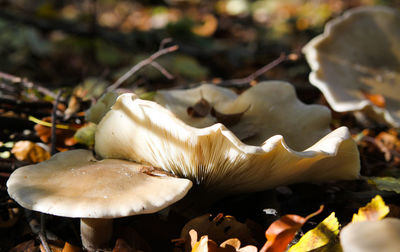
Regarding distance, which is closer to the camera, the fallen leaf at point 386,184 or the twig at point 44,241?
the twig at point 44,241

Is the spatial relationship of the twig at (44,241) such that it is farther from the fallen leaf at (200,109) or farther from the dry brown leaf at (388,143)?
the dry brown leaf at (388,143)

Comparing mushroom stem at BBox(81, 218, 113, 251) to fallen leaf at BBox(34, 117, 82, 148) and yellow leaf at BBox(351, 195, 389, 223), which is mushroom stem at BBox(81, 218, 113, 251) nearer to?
fallen leaf at BBox(34, 117, 82, 148)

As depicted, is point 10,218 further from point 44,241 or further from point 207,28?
point 207,28

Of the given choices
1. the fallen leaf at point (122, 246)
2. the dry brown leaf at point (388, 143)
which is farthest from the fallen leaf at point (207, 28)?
the fallen leaf at point (122, 246)

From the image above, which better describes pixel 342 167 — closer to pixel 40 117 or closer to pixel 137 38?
pixel 40 117

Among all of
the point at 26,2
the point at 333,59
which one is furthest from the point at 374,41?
the point at 26,2

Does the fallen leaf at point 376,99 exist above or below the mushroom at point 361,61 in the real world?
below
